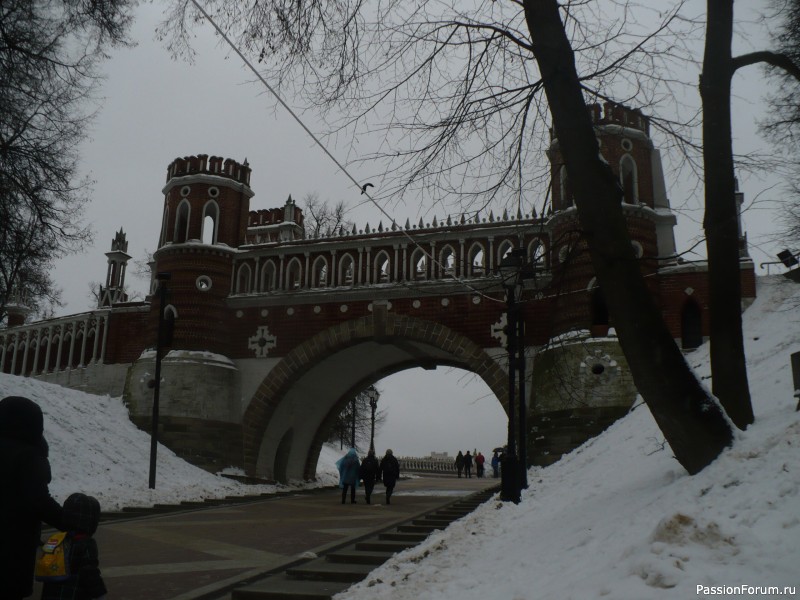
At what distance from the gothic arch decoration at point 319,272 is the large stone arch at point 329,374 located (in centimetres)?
163

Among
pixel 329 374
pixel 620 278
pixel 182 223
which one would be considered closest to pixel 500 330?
pixel 329 374

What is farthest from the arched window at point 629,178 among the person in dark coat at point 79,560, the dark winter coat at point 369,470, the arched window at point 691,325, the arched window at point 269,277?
the person in dark coat at point 79,560

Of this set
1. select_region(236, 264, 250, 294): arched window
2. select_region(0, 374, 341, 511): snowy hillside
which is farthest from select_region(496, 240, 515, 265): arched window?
select_region(0, 374, 341, 511): snowy hillside

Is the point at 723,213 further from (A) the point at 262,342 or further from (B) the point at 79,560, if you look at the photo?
(A) the point at 262,342

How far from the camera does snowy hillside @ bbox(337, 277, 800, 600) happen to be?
3.76 metres

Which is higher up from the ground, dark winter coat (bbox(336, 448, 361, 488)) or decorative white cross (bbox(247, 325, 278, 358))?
decorative white cross (bbox(247, 325, 278, 358))

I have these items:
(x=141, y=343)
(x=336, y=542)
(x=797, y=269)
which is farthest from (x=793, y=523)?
(x=141, y=343)

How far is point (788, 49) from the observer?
13703 mm

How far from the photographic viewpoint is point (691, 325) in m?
18.1

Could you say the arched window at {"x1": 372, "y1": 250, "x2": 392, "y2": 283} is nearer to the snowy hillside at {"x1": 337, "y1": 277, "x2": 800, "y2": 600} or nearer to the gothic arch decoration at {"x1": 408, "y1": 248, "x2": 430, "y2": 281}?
the gothic arch decoration at {"x1": 408, "y1": 248, "x2": 430, "y2": 281}

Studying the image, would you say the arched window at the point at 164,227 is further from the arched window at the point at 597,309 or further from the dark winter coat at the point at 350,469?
the arched window at the point at 597,309

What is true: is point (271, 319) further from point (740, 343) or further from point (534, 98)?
point (740, 343)

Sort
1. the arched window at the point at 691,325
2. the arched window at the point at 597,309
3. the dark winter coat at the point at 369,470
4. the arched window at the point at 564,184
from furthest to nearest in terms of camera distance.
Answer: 1. the arched window at the point at 691,325
2. the arched window at the point at 597,309
3. the dark winter coat at the point at 369,470
4. the arched window at the point at 564,184

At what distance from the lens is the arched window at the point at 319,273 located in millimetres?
21797
